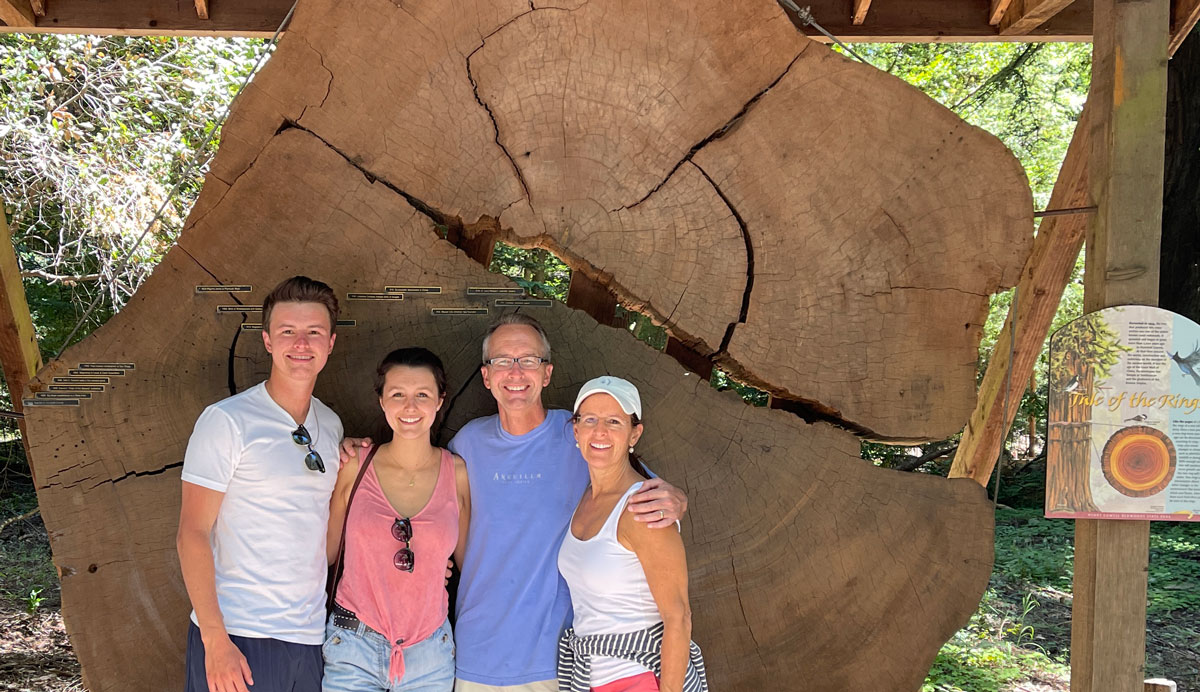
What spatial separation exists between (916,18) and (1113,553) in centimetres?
207

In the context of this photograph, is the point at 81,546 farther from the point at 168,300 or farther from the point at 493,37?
the point at 493,37

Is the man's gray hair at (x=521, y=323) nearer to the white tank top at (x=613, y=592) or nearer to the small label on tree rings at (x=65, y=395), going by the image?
the white tank top at (x=613, y=592)

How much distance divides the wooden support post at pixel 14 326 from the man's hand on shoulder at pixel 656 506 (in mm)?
2211

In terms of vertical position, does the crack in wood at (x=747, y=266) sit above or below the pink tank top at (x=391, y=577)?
above

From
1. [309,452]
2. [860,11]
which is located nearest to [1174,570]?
[860,11]

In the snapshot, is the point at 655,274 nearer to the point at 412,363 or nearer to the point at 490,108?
the point at 490,108

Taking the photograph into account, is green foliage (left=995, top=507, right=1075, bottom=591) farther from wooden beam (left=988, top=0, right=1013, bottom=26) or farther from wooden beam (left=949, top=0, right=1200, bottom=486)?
wooden beam (left=988, top=0, right=1013, bottom=26)

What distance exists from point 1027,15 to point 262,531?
295 centimetres

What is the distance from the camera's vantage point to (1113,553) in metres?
2.48

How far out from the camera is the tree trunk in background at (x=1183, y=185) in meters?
6.07

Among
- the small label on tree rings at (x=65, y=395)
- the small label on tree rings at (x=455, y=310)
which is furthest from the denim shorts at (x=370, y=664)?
the small label on tree rings at (x=65, y=395)

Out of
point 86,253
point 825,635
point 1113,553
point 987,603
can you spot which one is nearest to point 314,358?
point 825,635

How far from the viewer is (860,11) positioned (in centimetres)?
330

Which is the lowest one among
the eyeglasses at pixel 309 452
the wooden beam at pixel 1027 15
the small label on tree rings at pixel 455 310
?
the eyeglasses at pixel 309 452
